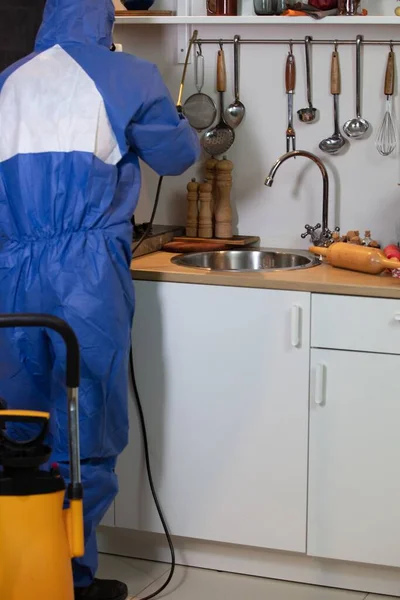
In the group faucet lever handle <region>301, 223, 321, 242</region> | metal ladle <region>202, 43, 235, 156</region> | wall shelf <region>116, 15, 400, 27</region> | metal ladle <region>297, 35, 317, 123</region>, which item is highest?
wall shelf <region>116, 15, 400, 27</region>

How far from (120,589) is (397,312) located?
107 cm

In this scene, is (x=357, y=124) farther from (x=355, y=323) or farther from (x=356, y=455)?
(x=356, y=455)

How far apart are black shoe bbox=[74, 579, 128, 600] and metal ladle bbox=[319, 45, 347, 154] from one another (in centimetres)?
147

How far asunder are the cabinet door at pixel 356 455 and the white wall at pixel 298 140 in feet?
2.20

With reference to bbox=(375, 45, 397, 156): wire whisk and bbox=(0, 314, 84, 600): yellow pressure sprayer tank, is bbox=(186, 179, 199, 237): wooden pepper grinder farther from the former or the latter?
bbox=(0, 314, 84, 600): yellow pressure sprayer tank

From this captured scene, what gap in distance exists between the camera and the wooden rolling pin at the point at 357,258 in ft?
8.65

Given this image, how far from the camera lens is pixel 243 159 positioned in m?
3.21

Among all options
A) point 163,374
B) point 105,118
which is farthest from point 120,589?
point 105,118

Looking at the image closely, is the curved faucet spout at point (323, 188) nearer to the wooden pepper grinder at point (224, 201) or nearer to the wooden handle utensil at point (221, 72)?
the wooden pepper grinder at point (224, 201)

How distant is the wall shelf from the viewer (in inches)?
113

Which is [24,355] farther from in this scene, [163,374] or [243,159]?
[243,159]

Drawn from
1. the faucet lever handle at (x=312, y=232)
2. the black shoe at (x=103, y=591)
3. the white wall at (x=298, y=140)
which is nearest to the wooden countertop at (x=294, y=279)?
the faucet lever handle at (x=312, y=232)

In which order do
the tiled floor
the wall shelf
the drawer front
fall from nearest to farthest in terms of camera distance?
the drawer front, the tiled floor, the wall shelf

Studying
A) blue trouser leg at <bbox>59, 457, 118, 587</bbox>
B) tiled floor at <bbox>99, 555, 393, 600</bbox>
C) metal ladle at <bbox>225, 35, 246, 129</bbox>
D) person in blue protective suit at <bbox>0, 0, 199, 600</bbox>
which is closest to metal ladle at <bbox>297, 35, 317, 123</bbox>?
metal ladle at <bbox>225, 35, 246, 129</bbox>
